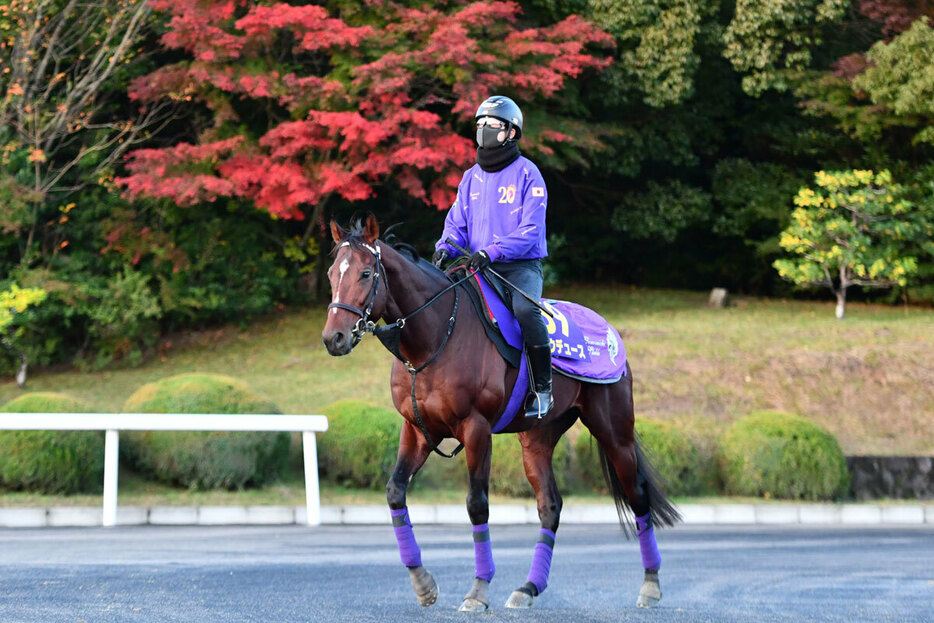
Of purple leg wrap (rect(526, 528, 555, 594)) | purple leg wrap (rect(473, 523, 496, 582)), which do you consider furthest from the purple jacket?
purple leg wrap (rect(526, 528, 555, 594))

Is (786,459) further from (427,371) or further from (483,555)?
(427,371)

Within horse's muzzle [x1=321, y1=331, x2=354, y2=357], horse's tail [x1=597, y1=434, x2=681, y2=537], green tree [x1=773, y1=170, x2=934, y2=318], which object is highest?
horse's muzzle [x1=321, y1=331, x2=354, y2=357]

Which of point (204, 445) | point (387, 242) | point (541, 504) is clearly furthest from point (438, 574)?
point (204, 445)

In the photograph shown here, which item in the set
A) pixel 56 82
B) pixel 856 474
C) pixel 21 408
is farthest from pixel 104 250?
pixel 856 474

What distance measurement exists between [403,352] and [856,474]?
10.5 meters

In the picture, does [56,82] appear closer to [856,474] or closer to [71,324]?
[71,324]

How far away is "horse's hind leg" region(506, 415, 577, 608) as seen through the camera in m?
6.80

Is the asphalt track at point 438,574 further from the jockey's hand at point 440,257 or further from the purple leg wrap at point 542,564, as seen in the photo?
the jockey's hand at point 440,257

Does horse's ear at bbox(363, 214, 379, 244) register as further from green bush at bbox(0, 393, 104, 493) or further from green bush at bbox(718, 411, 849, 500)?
green bush at bbox(718, 411, 849, 500)

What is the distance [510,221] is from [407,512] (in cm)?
191

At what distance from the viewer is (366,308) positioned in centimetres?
611

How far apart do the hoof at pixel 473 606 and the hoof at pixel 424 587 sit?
191 mm

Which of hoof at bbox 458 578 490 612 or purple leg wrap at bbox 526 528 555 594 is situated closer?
hoof at bbox 458 578 490 612

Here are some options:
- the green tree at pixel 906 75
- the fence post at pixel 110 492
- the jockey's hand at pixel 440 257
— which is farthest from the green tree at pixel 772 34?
the jockey's hand at pixel 440 257
